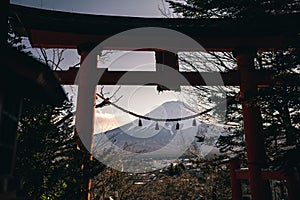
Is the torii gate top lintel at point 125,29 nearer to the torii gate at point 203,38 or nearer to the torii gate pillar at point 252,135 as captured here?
the torii gate at point 203,38

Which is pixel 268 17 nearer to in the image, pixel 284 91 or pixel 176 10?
pixel 284 91

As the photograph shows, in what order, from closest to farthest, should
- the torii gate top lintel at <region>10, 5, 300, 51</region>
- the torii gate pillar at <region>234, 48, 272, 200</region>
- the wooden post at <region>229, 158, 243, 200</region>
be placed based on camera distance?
the torii gate top lintel at <region>10, 5, 300, 51</region>
the torii gate pillar at <region>234, 48, 272, 200</region>
the wooden post at <region>229, 158, 243, 200</region>

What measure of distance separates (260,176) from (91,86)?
3417 millimetres

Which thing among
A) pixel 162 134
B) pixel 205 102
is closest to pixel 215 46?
pixel 205 102

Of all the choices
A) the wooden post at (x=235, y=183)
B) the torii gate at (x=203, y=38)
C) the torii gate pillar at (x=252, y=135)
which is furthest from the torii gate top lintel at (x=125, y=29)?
the wooden post at (x=235, y=183)

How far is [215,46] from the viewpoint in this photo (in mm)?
4973

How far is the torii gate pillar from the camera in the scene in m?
4.30

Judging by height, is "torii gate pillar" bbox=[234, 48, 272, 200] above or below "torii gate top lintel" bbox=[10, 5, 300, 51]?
below

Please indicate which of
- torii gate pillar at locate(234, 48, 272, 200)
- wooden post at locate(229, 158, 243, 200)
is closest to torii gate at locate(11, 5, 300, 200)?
torii gate pillar at locate(234, 48, 272, 200)

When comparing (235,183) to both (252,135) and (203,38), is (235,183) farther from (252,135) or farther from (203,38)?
(203,38)

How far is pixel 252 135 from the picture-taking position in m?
4.48

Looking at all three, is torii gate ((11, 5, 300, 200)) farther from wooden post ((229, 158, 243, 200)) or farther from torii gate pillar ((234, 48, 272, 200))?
wooden post ((229, 158, 243, 200))

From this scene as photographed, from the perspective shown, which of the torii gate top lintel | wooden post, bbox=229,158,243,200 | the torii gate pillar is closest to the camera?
the torii gate top lintel

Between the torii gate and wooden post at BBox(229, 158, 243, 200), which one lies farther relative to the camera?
wooden post at BBox(229, 158, 243, 200)
